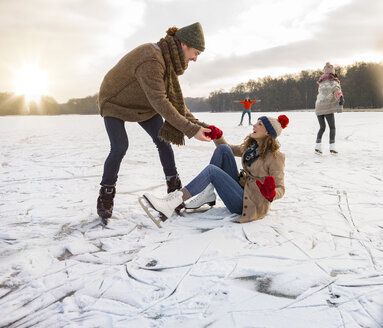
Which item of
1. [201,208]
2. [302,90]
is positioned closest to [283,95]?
[302,90]

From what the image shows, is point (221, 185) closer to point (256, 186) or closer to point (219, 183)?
point (219, 183)

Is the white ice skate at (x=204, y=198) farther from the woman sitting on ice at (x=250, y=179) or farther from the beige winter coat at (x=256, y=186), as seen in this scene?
the beige winter coat at (x=256, y=186)

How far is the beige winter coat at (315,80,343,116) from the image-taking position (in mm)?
5980

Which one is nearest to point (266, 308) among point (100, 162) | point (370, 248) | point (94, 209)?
point (370, 248)

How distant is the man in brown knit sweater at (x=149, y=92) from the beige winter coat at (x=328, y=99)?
14.1 feet

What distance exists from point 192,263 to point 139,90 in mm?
1440

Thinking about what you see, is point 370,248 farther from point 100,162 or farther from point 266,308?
point 100,162

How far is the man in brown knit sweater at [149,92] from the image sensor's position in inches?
91.9

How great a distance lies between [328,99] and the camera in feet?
19.8

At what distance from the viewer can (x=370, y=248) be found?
209cm

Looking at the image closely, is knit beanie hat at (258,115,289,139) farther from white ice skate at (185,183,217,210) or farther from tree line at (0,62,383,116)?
tree line at (0,62,383,116)

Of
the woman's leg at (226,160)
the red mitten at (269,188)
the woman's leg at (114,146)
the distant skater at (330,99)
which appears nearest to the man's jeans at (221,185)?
the woman's leg at (226,160)

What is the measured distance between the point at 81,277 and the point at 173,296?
59 cm

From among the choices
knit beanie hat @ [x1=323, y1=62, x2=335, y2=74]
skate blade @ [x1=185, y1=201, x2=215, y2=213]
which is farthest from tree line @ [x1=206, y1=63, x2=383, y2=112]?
skate blade @ [x1=185, y1=201, x2=215, y2=213]
